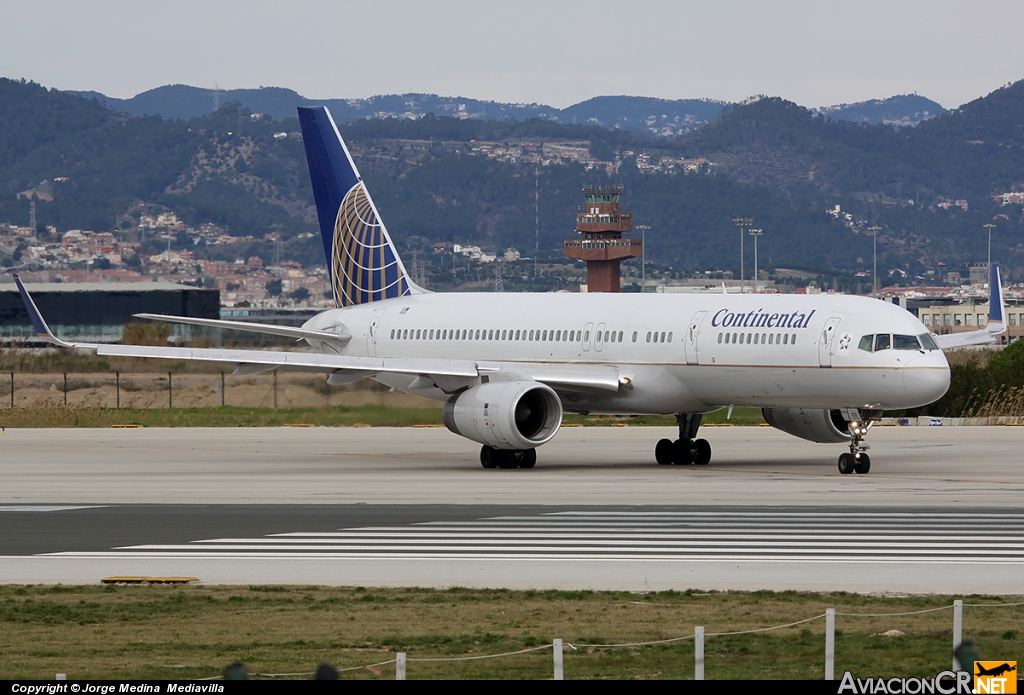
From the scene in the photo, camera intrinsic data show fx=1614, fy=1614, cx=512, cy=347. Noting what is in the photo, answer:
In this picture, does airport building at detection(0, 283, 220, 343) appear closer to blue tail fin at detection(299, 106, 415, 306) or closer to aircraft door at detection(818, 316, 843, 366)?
blue tail fin at detection(299, 106, 415, 306)

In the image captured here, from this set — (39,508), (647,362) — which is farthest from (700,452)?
(39,508)

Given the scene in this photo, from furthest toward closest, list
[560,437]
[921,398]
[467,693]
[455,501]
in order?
1. [560,437]
2. [921,398]
3. [455,501]
4. [467,693]

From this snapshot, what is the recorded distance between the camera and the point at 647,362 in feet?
124

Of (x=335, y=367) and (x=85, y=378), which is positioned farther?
(x=85, y=378)

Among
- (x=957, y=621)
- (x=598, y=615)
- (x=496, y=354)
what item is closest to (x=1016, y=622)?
(x=957, y=621)

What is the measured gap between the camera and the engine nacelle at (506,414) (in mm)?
36000

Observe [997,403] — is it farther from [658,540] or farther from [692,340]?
[658,540]

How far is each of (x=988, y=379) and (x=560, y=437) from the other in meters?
19.1

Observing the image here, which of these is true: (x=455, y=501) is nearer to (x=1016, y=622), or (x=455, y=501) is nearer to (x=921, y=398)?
(x=921, y=398)

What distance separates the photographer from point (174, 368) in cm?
7194

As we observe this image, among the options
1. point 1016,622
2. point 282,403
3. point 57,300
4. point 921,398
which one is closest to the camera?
point 1016,622

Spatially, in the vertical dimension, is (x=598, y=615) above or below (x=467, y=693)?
below

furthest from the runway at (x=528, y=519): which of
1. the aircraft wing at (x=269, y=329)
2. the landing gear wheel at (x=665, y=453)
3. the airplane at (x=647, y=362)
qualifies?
the aircraft wing at (x=269, y=329)

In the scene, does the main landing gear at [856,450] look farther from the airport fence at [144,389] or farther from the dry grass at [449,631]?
the airport fence at [144,389]
